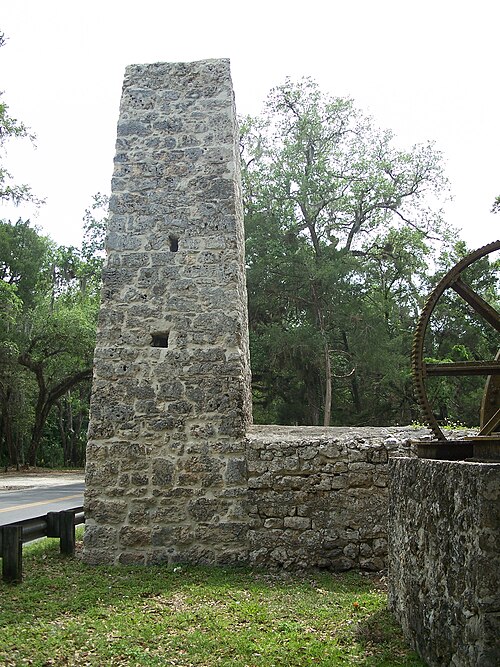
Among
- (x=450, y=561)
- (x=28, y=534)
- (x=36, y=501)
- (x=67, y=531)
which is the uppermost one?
(x=450, y=561)

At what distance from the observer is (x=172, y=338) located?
722cm

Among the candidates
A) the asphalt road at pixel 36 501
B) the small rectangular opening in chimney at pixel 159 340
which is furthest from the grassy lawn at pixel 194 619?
the asphalt road at pixel 36 501

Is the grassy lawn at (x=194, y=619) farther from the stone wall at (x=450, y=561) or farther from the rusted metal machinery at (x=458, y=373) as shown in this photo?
the rusted metal machinery at (x=458, y=373)

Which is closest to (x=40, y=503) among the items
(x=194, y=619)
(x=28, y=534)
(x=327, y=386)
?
(x=28, y=534)

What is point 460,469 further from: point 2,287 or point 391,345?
point 2,287

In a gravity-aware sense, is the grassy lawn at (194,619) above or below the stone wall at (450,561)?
below

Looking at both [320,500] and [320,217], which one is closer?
[320,500]

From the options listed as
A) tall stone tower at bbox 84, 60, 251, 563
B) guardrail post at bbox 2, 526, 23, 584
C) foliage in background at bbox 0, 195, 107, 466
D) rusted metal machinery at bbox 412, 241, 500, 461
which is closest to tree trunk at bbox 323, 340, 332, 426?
foliage in background at bbox 0, 195, 107, 466

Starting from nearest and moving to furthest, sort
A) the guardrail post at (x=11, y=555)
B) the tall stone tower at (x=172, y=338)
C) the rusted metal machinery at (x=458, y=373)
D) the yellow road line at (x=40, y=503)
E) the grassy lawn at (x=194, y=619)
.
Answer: the grassy lawn at (x=194, y=619) → the rusted metal machinery at (x=458, y=373) → the guardrail post at (x=11, y=555) → the tall stone tower at (x=172, y=338) → the yellow road line at (x=40, y=503)

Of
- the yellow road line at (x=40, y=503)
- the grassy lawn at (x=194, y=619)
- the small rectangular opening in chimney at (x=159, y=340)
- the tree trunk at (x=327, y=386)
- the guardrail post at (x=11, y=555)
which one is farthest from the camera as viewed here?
the tree trunk at (x=327, y=386)

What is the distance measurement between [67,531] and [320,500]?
2725 millimetres

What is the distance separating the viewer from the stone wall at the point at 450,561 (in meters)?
3.02

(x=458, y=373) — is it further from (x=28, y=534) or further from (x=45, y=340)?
(x=45, y=340)

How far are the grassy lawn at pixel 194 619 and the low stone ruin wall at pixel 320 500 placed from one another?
0.23 metres
